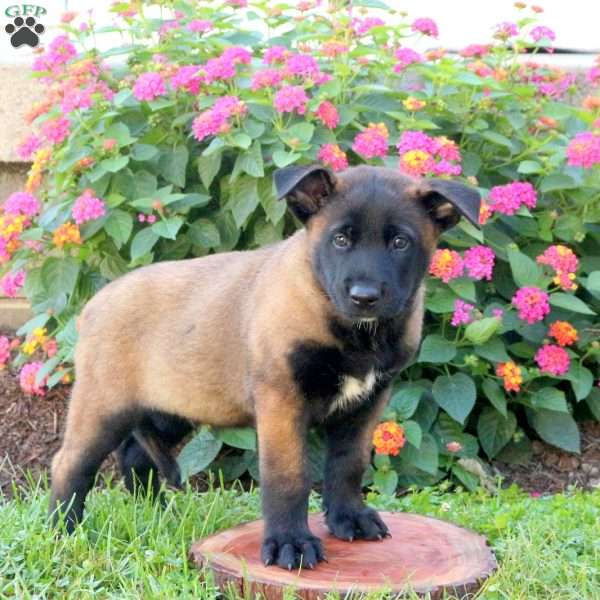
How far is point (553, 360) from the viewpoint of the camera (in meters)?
5.71

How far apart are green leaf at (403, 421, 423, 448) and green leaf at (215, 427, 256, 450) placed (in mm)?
Result: 728

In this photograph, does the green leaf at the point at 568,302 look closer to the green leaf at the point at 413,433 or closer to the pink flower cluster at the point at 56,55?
the green leaf at the point at 413,433

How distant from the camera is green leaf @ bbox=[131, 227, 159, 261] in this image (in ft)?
18.4

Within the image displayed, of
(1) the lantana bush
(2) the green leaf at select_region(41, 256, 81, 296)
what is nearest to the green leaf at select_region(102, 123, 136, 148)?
(1) the lantana bush

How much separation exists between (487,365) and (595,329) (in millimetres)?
713

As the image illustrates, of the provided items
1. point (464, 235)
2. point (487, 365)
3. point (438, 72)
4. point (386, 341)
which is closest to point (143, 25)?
point (438, 72)

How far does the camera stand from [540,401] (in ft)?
19.3

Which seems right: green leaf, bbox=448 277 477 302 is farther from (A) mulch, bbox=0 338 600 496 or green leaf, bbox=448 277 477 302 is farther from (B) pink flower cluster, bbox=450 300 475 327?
(A) mulch, bbox=0 338 600 496

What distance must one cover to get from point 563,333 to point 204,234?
6.10 ft

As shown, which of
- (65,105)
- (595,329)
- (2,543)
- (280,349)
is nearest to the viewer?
(280,349)

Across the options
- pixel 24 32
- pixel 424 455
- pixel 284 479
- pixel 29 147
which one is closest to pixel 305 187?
pixel 284 479

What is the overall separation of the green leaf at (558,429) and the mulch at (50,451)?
0.19m

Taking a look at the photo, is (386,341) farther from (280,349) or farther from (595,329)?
(595,329)

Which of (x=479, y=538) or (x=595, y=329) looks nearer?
(x=479, y=538)
